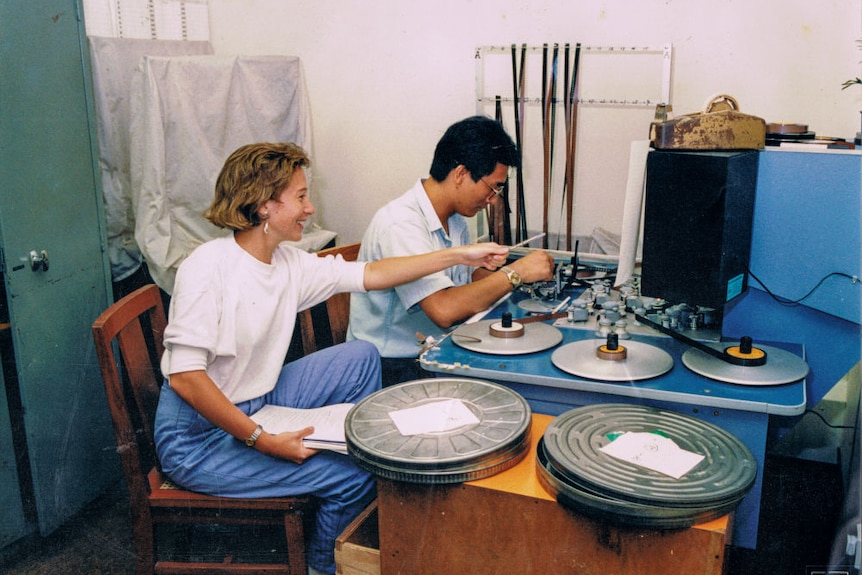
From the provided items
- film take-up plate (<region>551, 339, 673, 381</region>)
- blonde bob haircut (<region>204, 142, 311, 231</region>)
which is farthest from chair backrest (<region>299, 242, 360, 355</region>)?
film take-up plate (<region>551, 339, 673, 381</region>)

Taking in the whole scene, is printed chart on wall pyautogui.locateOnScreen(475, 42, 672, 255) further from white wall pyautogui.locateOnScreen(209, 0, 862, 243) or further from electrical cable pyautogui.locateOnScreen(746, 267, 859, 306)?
electrical cable pyautogui.locateOnScreen(746, 267, 859, 306)

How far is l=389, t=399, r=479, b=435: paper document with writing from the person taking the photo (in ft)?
4.17

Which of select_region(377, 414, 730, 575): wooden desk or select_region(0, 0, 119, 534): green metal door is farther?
select_region(0, 0, 119, 534): green metal door

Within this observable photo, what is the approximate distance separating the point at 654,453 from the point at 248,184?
3.64ft

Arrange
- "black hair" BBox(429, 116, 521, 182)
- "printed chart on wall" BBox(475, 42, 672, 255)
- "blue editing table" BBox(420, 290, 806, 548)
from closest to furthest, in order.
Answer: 1. "blue editing table" BBox(420, 290, 806, 548)
2. "black hair" BBox(429, 116, 521, 182)
3. "printed chart on wall" BBox(475, 42, 672, 255)

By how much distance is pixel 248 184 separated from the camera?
1685 mm

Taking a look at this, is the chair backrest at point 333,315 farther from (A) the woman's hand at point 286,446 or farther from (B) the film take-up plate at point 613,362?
(B) the film take-up plate at point 613,362

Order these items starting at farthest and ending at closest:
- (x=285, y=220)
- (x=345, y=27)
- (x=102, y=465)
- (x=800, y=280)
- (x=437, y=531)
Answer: (x=345, y=27) < (x=102, y=465) < (x=285, y=220) < (x=800, y=280) < (x=437, y=531)

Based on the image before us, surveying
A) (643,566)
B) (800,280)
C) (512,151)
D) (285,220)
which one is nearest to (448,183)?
(512,151)

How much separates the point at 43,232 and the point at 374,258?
959 millimetres

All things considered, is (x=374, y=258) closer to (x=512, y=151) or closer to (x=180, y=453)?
(x=512, y=151)

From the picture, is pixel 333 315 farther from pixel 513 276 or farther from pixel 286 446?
pixel 286 446

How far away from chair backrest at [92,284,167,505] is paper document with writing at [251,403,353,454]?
0.88 feet

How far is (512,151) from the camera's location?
82.9 inches
